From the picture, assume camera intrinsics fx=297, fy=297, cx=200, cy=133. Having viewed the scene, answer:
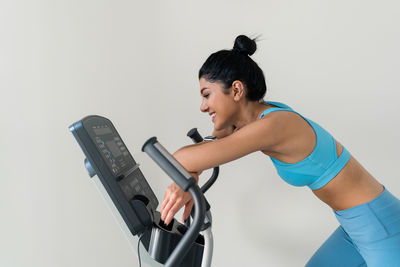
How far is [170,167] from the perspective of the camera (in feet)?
2.28

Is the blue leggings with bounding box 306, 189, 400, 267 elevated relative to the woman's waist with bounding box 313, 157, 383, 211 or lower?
lower

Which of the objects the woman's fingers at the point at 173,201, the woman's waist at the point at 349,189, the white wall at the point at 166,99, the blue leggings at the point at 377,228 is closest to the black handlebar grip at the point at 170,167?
the woman's fingers at the point at 173,201

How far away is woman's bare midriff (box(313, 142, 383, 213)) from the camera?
117 cm

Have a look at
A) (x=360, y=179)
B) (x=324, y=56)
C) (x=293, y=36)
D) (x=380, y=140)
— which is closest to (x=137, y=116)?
(x=293, y=36)

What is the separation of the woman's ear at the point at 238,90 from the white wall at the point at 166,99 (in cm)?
87

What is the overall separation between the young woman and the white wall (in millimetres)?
765

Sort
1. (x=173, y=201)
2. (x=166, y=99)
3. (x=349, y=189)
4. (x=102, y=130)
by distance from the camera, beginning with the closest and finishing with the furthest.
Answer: (x=173, y=201) < (x=102, y=130) < (x=349, y=189) < (x=166, y=99)

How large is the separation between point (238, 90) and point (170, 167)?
616 millimetres

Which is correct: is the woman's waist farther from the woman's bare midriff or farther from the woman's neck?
the woman's neck

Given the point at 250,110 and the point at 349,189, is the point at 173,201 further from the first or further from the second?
the point at 349,189

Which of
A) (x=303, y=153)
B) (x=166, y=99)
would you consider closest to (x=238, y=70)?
(x=303, y=153)

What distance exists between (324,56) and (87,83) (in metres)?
1.52

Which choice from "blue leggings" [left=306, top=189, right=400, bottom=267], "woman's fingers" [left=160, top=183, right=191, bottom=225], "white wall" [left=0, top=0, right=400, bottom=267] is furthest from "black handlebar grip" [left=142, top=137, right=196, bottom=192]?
"white wall" [left=0, top=0, right=400, bottom=267]

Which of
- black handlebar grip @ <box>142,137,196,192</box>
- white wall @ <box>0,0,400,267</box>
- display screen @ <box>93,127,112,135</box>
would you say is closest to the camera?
black handlebar grip @ <box>142,137,196,192</box>
